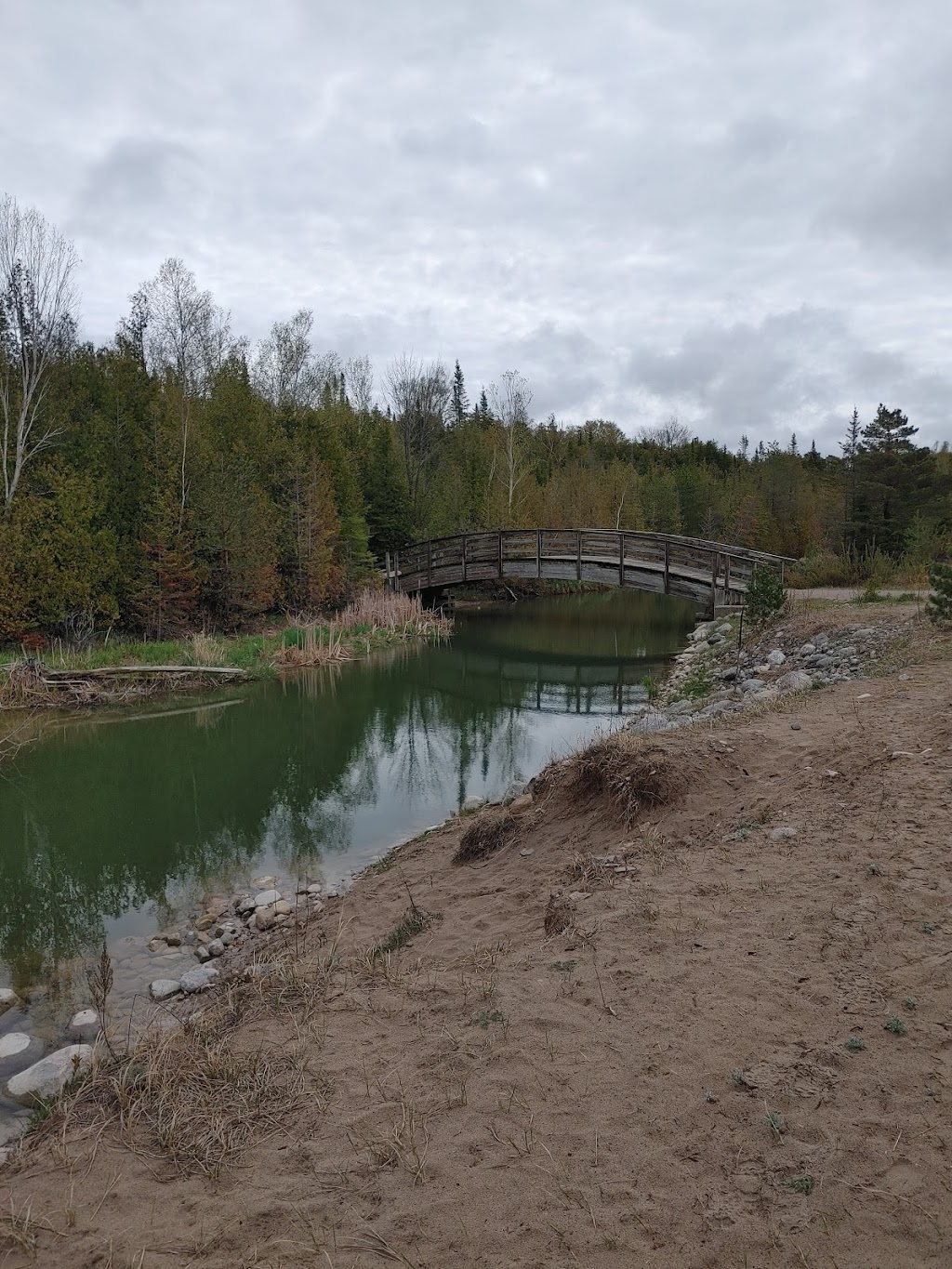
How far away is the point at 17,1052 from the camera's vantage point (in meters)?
4.77

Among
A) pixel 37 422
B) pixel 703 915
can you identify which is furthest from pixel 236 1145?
pixel 37 422

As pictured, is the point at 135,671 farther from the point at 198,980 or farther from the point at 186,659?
the point at 198,980

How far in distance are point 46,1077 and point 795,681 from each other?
8.39 metres

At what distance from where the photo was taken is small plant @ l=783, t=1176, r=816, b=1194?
237cm

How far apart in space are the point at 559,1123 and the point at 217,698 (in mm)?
14019

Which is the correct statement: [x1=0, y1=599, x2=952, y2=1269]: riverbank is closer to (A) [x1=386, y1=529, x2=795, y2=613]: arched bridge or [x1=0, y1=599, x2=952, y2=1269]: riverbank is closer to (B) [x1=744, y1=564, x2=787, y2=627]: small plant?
(B) [x1=744, y1=564, x2=787, y2=627]: small plant

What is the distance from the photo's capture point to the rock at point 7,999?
539 cm

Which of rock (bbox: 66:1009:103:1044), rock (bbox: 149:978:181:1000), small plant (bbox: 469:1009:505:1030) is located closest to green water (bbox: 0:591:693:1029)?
rock (bbox: 66:1009:103:1044)

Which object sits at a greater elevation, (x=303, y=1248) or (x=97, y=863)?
(x=303, y=1248)

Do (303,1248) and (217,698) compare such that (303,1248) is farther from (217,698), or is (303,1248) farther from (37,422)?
(37,422)

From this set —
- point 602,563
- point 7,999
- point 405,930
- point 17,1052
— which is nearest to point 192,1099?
point 405,930

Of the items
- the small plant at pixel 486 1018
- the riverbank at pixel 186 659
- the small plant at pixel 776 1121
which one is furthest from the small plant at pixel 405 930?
the riverbank at pixel 186 659

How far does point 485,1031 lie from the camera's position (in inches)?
136

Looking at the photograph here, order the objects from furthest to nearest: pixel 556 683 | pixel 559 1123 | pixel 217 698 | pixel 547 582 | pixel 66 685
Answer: pixel 547 582 < pixel 556 683 < pixel 217 698 < pixel 66 685 < pixel 559 1123
